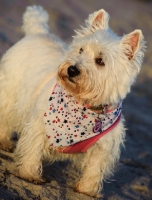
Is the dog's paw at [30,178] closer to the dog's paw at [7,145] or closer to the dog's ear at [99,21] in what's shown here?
the dog's paw at [7,145]

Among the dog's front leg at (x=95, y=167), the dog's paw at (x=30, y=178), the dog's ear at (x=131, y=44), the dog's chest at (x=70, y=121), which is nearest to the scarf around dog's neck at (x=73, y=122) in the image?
the dog's chest at (x=70, y=121)

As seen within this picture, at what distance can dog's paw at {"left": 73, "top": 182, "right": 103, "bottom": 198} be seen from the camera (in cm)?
484

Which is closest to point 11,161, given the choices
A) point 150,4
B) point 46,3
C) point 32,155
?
point 32,155

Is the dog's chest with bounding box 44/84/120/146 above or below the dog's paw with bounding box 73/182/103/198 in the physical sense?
above

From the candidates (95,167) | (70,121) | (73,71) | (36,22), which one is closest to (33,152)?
(70,121)

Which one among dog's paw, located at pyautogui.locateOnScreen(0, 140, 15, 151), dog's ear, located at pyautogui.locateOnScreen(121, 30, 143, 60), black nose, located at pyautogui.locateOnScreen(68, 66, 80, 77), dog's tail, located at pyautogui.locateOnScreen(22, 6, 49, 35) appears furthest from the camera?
dog's tail, located at pyautogui.locateOnScreen(22, 6, 49, 35)

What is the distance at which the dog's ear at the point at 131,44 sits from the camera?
181 inches

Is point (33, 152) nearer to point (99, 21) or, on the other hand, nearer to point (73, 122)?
point (73, 122)

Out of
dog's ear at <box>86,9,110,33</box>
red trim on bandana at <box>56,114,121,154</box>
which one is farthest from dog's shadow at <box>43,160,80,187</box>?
dog's ear at <box>86,9,110,33</box>

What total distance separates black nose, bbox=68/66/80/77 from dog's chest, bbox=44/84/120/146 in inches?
17.4

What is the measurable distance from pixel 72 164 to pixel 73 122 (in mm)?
884

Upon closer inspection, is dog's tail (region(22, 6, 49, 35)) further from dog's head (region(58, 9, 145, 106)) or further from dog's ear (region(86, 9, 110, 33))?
dog's head (region(58, 9, 145, 106))

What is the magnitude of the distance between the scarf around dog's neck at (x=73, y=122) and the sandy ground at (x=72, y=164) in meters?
0.45

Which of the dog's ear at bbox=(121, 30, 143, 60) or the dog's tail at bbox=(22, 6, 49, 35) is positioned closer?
the dog's ear at bbox=(121, 30, 143, 60)
